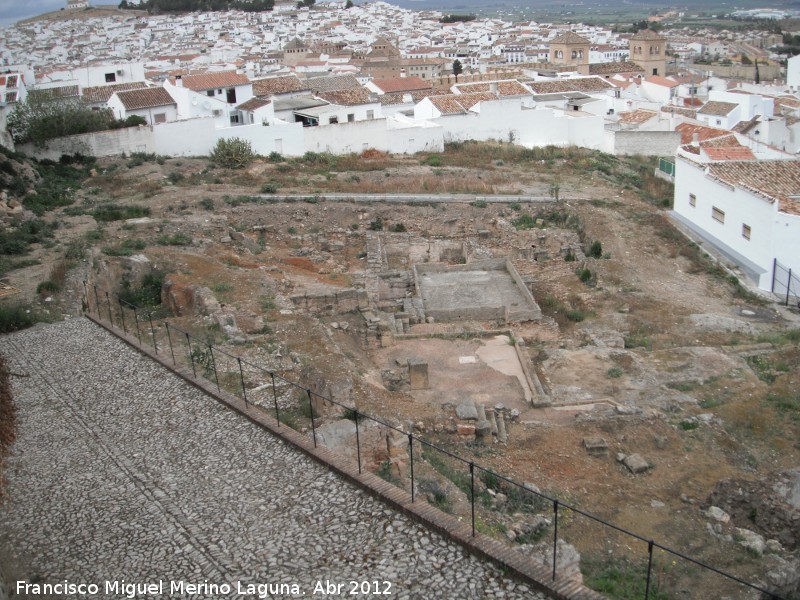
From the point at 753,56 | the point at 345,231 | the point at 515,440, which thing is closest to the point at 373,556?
the point at 515,440

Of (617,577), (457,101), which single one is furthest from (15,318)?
(457,101)

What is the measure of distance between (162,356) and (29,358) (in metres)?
2.50

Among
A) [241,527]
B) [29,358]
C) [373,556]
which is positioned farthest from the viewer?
[29,358]

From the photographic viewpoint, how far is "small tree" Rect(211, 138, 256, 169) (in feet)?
105

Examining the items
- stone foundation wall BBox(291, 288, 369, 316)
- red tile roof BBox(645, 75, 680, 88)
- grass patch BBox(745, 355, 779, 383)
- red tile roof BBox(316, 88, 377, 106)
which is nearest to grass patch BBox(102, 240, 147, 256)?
stone foundation wall BBox(291, 288, 369, 316)

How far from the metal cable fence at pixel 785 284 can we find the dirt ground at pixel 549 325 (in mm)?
856

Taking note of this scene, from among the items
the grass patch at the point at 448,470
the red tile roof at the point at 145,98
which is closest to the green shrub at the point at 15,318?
the grass patch at the point at 448,470

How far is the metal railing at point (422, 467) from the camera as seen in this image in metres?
8.42

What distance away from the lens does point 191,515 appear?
8.79m

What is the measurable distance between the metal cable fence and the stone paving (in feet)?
50.3

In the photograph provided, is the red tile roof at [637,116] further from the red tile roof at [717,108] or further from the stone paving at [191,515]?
the stone paving at [191,515]

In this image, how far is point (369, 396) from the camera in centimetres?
1319

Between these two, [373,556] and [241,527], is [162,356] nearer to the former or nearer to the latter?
[241,527]

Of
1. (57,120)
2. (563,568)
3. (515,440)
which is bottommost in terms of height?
(515,440)
